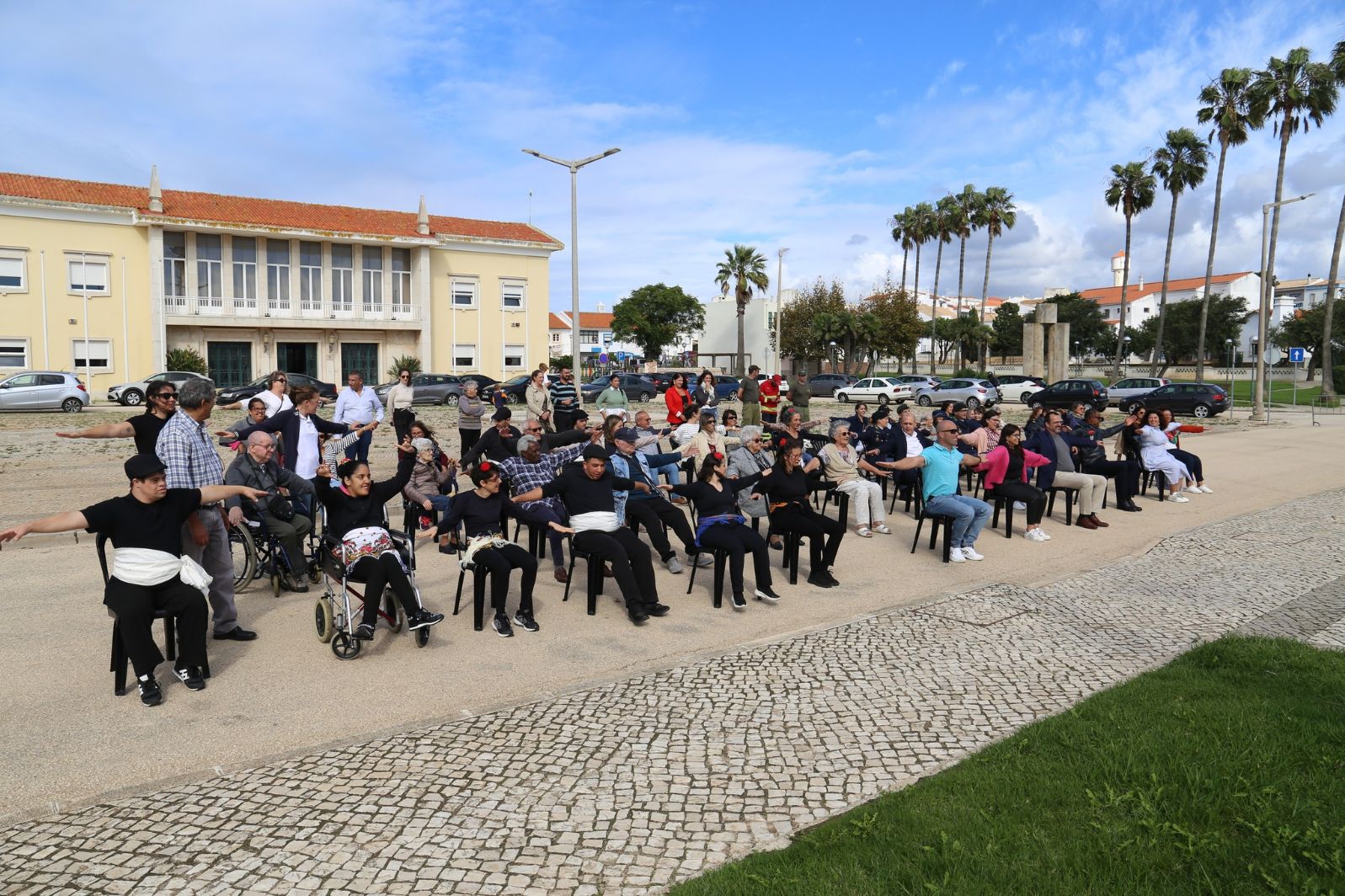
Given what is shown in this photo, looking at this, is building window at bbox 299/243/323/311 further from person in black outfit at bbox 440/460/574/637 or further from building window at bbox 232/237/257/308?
person in black outfit at bbox 440/460/574/637

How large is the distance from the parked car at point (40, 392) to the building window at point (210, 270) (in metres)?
12.7

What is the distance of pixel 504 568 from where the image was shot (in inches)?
267

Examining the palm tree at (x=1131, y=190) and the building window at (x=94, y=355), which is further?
the palm tree at (x=1131, y=190)

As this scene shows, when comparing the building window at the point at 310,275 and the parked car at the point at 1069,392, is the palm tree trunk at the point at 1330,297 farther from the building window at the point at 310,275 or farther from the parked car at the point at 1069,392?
the building window at the point at 310,275

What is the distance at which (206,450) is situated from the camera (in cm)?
654

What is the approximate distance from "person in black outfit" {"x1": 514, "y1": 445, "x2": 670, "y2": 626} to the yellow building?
1550 inches

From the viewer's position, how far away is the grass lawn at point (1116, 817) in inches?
134

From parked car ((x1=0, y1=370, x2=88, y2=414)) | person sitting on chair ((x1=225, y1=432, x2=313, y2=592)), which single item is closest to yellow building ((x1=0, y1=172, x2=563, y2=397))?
parked car ((x1=0, y1=370, x2=88, y2=414))

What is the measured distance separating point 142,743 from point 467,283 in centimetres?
4574

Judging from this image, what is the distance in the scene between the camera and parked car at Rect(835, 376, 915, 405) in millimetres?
43906

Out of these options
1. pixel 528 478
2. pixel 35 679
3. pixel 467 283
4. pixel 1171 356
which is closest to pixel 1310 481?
pixel 528 478

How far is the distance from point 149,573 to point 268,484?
2.10 metres

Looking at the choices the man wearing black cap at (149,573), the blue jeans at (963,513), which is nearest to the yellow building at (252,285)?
the man wearing black cap at (149,573)

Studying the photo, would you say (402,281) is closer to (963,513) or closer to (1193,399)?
(1193,399)
